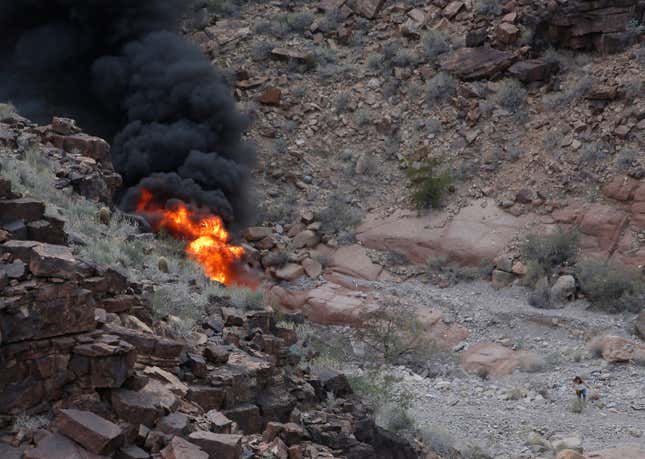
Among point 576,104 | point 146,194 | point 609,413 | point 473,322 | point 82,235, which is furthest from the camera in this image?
point 576,104

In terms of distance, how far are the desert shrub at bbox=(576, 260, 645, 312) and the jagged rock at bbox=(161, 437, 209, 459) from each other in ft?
44.8

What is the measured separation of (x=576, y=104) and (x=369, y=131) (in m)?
5.80

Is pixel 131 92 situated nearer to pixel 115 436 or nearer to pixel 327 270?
pixel 327 270

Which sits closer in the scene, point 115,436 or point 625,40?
point 115,436

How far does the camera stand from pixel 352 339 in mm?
19047

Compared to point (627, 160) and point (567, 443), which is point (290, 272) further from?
point (567, 443)

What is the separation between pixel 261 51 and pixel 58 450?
72.8ft

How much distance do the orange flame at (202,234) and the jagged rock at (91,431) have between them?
1291 cm

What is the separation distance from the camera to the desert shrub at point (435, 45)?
85.3ft

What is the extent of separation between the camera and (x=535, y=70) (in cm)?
2392

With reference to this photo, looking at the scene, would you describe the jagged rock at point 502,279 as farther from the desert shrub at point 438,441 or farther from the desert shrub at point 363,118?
the desert shrub at point 438,441

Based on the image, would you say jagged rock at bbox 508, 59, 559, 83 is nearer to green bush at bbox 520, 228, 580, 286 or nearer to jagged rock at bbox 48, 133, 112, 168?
green bush at bbox 520, 228, 580, 286

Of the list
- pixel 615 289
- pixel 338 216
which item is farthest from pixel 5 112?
pixel 615 289

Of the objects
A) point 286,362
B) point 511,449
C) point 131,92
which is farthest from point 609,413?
point 131,92
